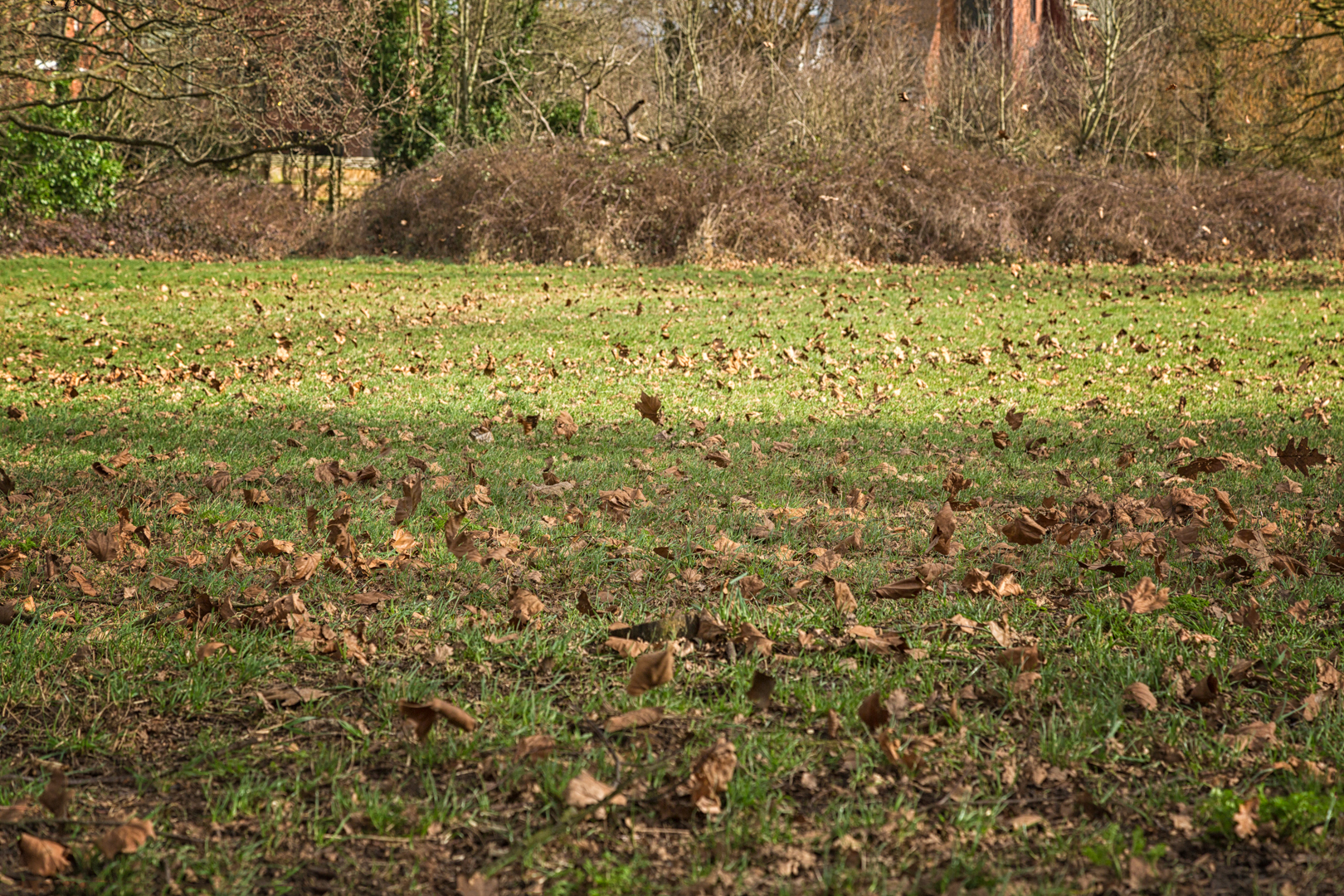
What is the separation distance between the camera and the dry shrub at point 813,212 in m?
20.3

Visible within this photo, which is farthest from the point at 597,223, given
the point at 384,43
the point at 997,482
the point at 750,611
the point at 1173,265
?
the point at 750,611

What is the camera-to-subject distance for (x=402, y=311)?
13.1 metres

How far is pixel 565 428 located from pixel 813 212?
15078mm

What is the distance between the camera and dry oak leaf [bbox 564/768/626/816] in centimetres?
247

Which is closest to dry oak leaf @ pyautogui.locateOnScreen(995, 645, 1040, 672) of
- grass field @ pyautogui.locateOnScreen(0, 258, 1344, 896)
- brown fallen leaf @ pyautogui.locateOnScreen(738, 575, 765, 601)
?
grass field @ pyautogui.locateOnScreen(0, 258, 1344, 896)

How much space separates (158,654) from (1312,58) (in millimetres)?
30430

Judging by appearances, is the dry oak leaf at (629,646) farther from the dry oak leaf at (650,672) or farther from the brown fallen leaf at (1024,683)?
the brown fallen leaf at (1024,683)

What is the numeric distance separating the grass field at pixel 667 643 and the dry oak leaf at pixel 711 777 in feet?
0.04

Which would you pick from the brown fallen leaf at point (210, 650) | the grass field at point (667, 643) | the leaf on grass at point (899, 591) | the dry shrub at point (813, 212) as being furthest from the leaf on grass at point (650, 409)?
the dry shrub at point (813, 212)

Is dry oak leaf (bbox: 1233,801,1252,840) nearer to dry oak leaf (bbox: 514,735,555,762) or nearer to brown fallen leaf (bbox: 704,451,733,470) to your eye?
dry oak leaf (bbox: 514,735,555,762)

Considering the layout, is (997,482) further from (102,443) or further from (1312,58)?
(1312,58)

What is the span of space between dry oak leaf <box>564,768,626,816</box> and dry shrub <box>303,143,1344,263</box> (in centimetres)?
1770

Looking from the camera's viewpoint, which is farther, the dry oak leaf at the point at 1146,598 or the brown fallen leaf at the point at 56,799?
the dry oak leaf at the point at 1146,598

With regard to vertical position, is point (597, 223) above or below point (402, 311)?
above
